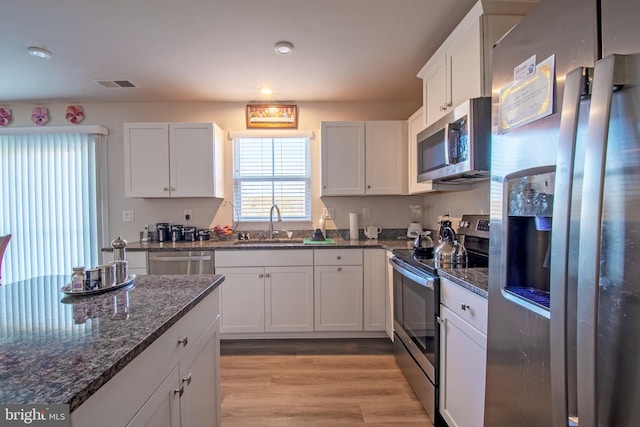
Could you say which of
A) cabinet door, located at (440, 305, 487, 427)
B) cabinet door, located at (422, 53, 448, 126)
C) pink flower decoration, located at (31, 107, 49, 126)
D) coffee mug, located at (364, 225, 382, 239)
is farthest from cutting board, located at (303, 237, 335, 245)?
pink flower decoration, located at (31, 107, 49, 126)

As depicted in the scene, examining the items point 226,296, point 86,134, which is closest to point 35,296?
point 226,296

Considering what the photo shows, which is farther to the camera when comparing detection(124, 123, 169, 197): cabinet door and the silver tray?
detection(124, 123, 169, 197): cabinet door

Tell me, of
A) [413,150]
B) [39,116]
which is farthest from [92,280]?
[39,116]

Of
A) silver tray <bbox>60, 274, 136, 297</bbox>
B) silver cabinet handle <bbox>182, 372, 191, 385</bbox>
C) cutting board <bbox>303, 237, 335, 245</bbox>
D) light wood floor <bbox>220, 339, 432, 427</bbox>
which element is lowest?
light wood floor <bbox>220, 339, 432, 427</bbox>

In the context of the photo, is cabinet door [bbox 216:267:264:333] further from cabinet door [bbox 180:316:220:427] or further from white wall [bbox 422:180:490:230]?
white wall [bbox 422:180:490:230]

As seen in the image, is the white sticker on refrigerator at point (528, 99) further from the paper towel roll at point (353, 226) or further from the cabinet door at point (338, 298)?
the paper towel roll at point (353, 226)

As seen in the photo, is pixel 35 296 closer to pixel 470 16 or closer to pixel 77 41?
pixel 77 41

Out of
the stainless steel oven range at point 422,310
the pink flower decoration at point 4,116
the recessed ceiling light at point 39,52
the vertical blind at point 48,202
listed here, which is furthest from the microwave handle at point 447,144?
the pink flower decoration at point 4,116

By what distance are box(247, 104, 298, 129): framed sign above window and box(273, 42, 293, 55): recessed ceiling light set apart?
1.04 meters

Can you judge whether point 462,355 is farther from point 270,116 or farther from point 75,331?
point 270,116

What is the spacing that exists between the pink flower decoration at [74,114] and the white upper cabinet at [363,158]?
266 cm

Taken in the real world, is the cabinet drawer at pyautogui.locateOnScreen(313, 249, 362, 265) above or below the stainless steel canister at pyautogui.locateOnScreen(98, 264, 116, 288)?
below

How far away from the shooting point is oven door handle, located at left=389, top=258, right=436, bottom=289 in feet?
5.43

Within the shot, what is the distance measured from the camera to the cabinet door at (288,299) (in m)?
2.77
